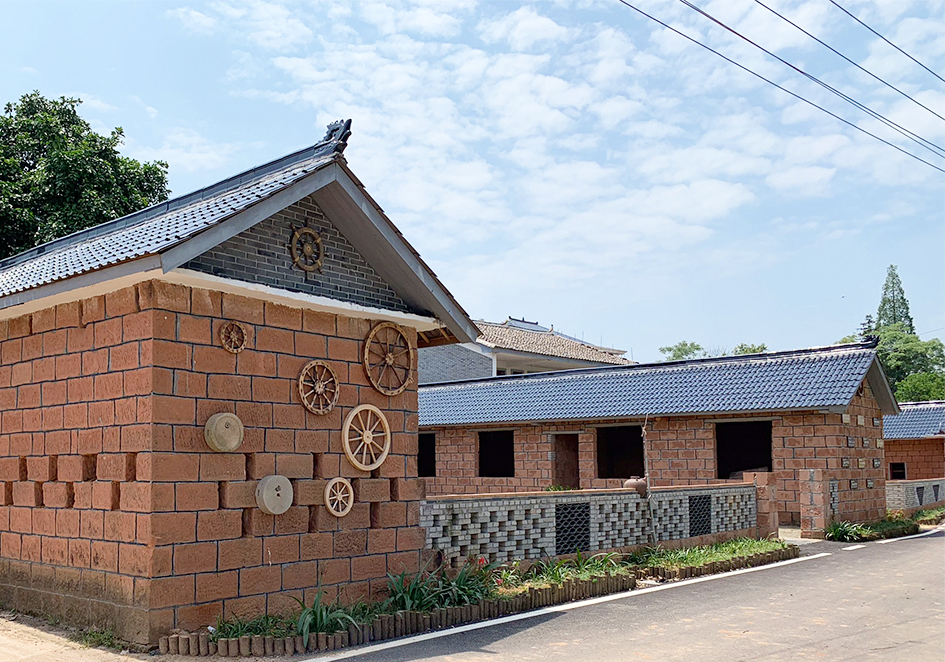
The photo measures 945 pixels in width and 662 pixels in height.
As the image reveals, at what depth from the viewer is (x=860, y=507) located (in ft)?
63.2

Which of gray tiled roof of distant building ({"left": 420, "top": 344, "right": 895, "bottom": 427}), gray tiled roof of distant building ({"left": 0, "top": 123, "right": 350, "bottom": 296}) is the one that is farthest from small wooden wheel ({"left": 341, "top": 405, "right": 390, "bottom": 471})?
gray tiled roof of distant building ({"left": 420, "top": 344, "right": 895, "bottom": 427})

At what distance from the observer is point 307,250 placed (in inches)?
376

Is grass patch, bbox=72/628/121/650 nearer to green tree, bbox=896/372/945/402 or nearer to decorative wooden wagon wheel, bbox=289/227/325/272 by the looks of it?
decorative wooden wagon wheel, bbox=289/227/325/272

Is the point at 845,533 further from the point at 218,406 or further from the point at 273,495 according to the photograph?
the point at 218,406

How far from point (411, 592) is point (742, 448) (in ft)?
48.5

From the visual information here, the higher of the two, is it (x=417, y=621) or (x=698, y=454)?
(x=698, y=454)

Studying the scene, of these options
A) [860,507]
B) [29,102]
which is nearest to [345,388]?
[860,507]

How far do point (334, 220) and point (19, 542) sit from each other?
4703 millimetres

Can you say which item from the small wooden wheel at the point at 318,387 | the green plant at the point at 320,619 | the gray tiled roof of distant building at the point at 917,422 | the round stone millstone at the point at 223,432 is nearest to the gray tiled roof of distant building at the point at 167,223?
the round stone millstone at the point at 223,432

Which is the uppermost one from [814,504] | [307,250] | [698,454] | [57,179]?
[57,179]

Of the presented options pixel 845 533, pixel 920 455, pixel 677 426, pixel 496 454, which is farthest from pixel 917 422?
pixel 845 533

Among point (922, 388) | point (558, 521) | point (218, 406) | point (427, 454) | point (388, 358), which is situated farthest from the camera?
point (922, 388)

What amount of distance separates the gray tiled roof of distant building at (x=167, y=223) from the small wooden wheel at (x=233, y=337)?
1.00 metres

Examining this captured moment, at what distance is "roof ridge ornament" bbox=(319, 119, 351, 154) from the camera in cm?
967
